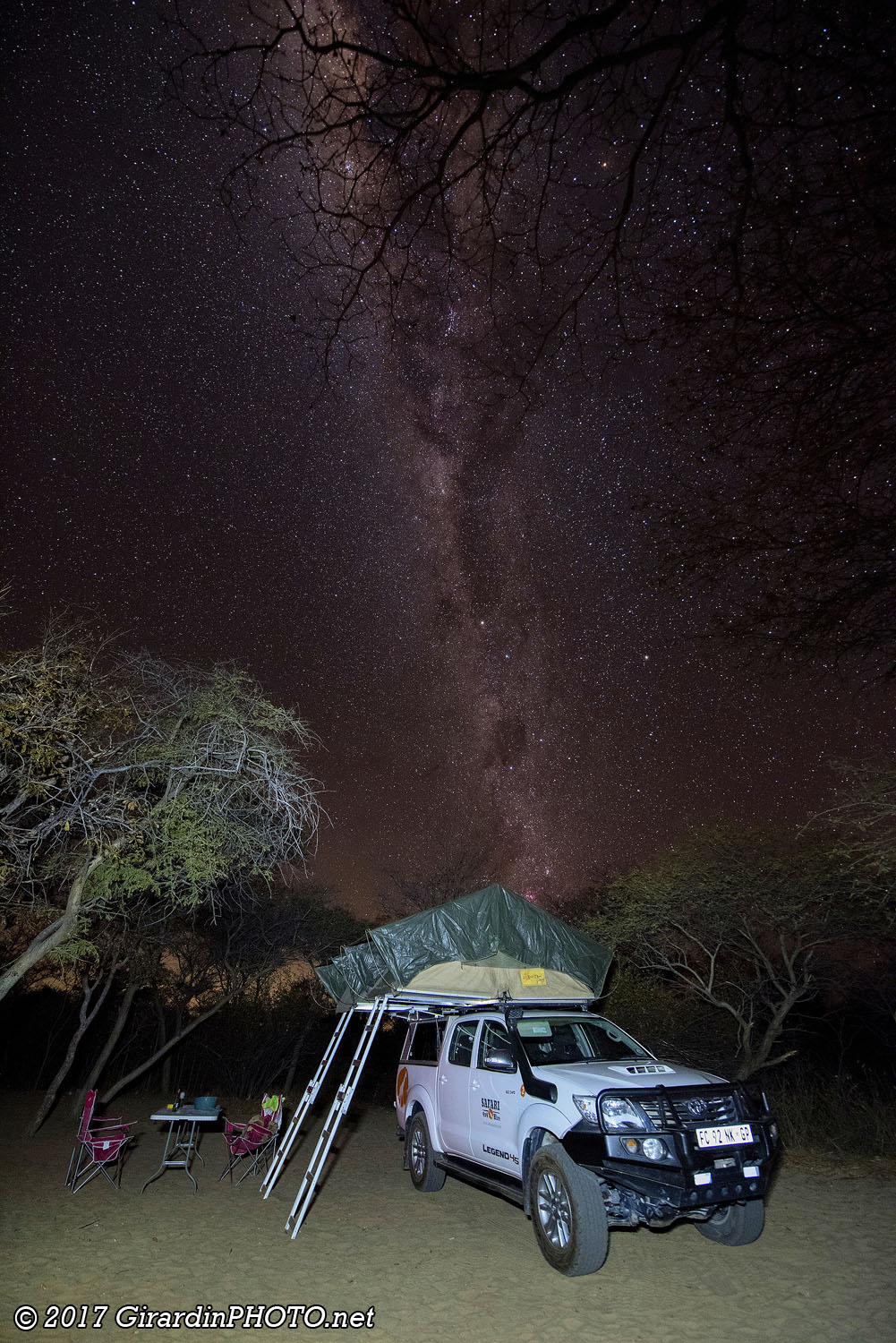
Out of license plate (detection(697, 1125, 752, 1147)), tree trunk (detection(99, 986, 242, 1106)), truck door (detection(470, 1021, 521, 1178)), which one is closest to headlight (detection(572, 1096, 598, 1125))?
license plate (detection(697, 1125, 752, 1147))

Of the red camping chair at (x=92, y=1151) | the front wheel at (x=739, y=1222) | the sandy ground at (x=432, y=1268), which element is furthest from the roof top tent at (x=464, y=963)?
the front wheel at (x=739, y=1222)

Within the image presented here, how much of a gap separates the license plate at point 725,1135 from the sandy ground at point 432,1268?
3.00ft

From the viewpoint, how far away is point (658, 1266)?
5938 millimetres

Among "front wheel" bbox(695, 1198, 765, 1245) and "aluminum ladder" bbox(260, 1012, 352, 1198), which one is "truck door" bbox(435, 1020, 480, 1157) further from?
"front wheel" bbox(695, 1198, 765, 1245)

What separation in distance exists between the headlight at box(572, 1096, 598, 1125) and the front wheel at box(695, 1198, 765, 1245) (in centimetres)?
164

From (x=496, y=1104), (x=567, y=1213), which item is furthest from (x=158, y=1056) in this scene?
(x=567, y=1213)

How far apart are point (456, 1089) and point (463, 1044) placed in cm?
45

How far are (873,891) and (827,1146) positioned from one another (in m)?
4.02

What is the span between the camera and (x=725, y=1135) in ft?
18.6

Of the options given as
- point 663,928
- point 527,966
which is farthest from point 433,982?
point 663,928

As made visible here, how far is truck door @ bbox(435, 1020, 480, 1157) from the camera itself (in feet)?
24.7

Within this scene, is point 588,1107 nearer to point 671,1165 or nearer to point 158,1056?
point 671,1165

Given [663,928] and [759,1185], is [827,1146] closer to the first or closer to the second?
[663,928]

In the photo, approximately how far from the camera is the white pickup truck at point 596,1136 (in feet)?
17.9
